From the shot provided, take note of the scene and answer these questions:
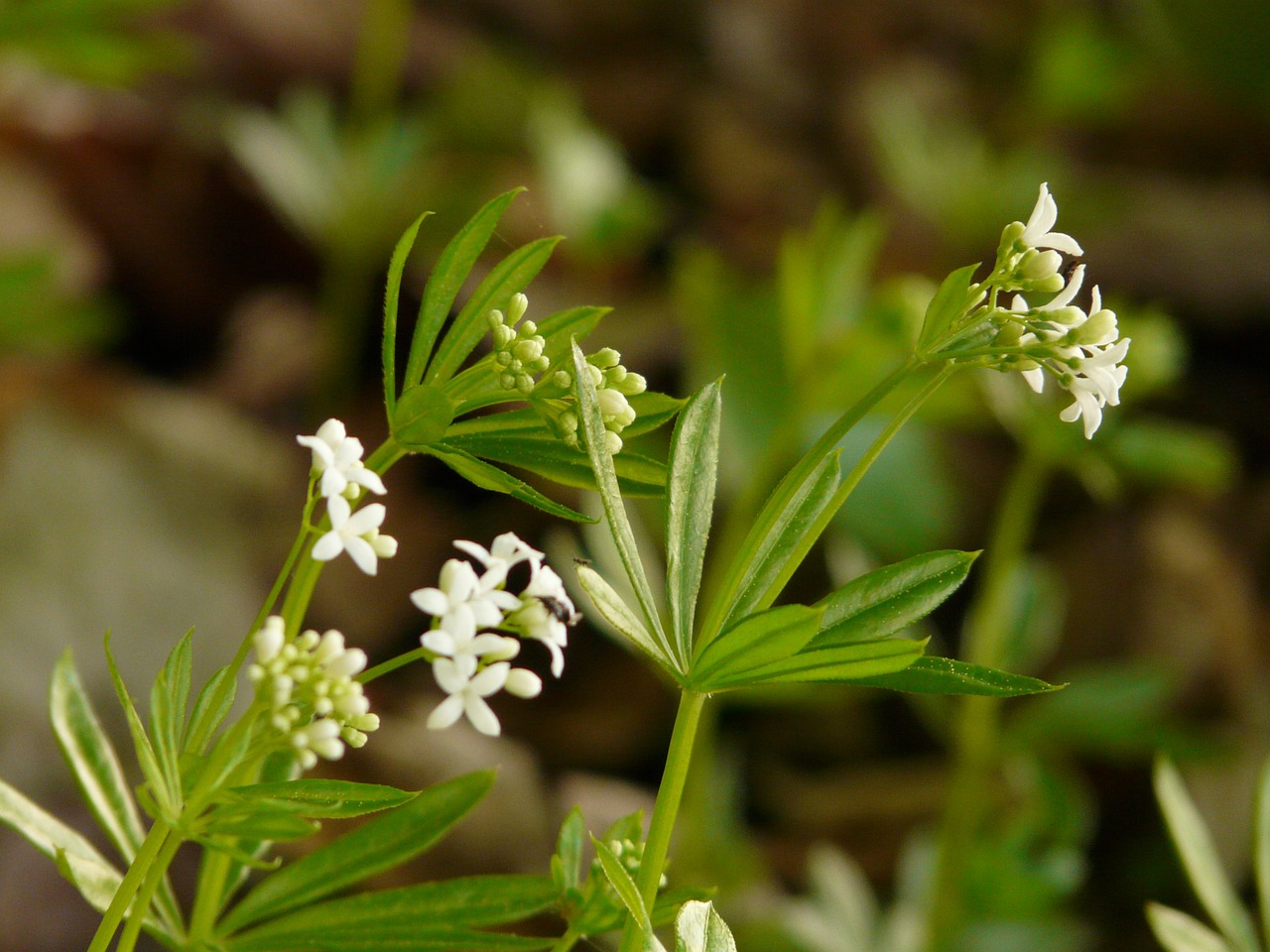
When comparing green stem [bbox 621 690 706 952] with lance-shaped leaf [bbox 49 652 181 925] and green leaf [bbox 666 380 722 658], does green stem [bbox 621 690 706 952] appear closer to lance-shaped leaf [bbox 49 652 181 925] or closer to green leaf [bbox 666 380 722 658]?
green leaf [bbox 666 380 722 658]

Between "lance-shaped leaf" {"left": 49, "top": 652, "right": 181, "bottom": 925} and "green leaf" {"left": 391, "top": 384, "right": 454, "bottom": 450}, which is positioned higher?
"green leaf" {"left": 391, "top": 384, "right": 454, "bottom": 450}

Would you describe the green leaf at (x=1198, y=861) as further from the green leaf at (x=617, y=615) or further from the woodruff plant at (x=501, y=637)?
the green leaf at (x=617, y=615)

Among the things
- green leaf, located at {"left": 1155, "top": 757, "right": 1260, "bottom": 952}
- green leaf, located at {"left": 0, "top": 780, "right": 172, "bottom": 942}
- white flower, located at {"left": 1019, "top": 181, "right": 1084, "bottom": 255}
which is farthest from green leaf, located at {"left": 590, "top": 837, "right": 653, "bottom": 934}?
green leaf, located at {"left": 1155, "top": 757, "right": 1260, "bottom": 952}

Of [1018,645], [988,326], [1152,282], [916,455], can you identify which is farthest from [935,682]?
[1152,282]

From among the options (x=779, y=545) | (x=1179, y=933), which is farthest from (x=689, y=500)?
(x=1179, y=933)

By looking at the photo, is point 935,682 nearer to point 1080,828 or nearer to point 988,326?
point 988,326

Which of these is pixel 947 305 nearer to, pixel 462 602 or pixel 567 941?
pixel 462 602

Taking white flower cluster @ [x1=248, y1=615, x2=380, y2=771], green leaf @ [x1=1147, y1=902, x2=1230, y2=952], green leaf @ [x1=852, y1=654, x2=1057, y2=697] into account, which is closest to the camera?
white flower cluster @ [x1=248, y1=615, x2=380, y2=771]

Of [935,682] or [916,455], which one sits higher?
[916,455]
